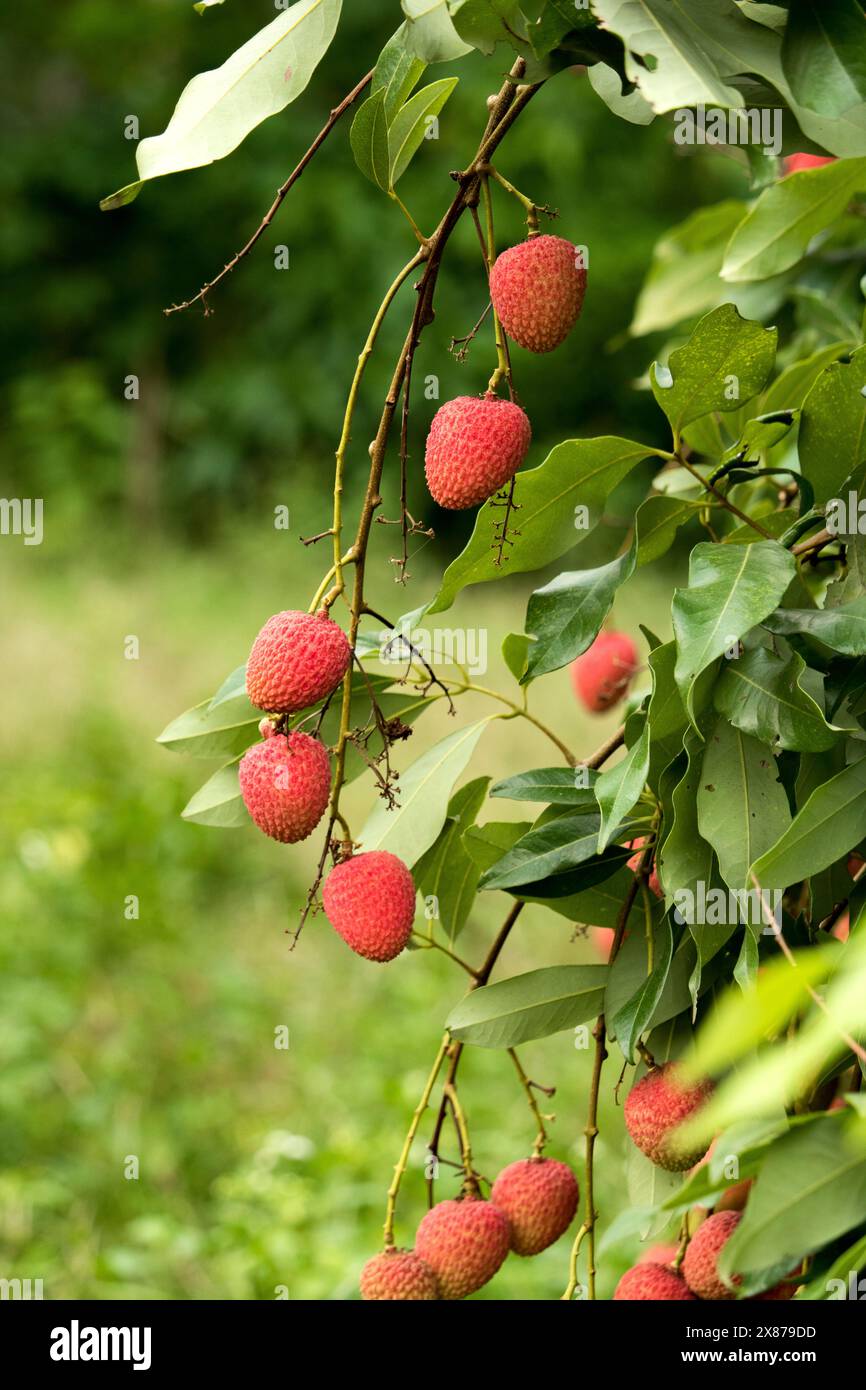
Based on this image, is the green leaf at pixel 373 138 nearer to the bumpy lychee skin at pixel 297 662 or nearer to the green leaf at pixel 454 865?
the bumpy lychee skin at pixel 297 662

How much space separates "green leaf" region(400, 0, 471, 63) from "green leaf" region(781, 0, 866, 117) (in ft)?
0.41

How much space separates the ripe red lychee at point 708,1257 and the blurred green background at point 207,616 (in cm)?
85

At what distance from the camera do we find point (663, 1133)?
58 cm

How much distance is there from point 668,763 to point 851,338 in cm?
51

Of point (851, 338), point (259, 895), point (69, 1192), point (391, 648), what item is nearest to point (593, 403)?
point (259, 895)

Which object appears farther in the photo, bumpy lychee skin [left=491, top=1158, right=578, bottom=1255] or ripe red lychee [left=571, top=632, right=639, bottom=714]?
ripe red lychee [left=571, top=632, right=639, bottom=714]

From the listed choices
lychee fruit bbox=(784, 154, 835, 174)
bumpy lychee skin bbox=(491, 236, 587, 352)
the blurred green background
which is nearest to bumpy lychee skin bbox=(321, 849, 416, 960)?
bumpy lychee skin bbox=(491, 236, 587, 352)

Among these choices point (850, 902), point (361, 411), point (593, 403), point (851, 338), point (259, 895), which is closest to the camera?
point (850, 902)

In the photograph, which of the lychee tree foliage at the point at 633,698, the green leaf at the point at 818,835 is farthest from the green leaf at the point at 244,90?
the green leaf at the point at 818,835

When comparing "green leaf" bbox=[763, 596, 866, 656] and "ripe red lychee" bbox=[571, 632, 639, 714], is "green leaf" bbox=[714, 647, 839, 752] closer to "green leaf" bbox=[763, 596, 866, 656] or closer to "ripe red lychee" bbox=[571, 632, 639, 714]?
"green leaf" bbox=[763, 596, 866, 656]

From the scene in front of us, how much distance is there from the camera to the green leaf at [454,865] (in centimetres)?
74

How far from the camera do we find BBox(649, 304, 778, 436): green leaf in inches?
22.6

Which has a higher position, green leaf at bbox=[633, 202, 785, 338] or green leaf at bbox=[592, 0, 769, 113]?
green leaf at bbox=[633, 202, 785, 338]
